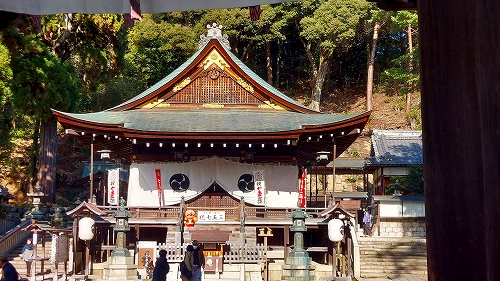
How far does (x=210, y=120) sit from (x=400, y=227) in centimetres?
850

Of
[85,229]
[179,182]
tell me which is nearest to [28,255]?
[85,229]

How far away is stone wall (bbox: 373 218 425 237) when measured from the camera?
23703 mm

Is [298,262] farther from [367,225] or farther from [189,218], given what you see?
[367,225]

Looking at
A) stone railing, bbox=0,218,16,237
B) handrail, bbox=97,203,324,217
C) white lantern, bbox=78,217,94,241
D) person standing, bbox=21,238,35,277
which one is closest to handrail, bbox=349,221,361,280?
handrail, bbox=97,203,324,217

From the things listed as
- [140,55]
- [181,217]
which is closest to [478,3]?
[181,217]

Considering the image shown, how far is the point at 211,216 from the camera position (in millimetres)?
20469

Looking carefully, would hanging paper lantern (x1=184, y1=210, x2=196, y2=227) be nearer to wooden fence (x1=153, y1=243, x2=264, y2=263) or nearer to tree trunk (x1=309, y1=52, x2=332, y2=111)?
wooden fence (x1=153, y1=243, x2=264, y2=263)

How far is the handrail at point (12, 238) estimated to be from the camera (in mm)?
19203

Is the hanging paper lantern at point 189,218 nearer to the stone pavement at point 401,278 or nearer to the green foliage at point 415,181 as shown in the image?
the stone pavement at point 401,278

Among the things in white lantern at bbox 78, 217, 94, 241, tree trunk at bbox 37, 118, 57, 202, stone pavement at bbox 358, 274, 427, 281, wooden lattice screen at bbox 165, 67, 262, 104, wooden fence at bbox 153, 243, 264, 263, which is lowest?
stone pavement at bbox 358, 274, 427, 281

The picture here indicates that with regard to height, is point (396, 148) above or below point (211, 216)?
above

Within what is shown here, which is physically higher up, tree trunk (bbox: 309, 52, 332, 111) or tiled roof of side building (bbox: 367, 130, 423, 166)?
tree trunk (bbox: 309, 52, 332, 111)

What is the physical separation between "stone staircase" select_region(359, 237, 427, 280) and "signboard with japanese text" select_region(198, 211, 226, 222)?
15.5 ft

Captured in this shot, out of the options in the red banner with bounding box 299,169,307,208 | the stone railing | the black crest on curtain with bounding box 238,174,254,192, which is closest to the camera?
the red banner with bounding box 299,169,307,208
